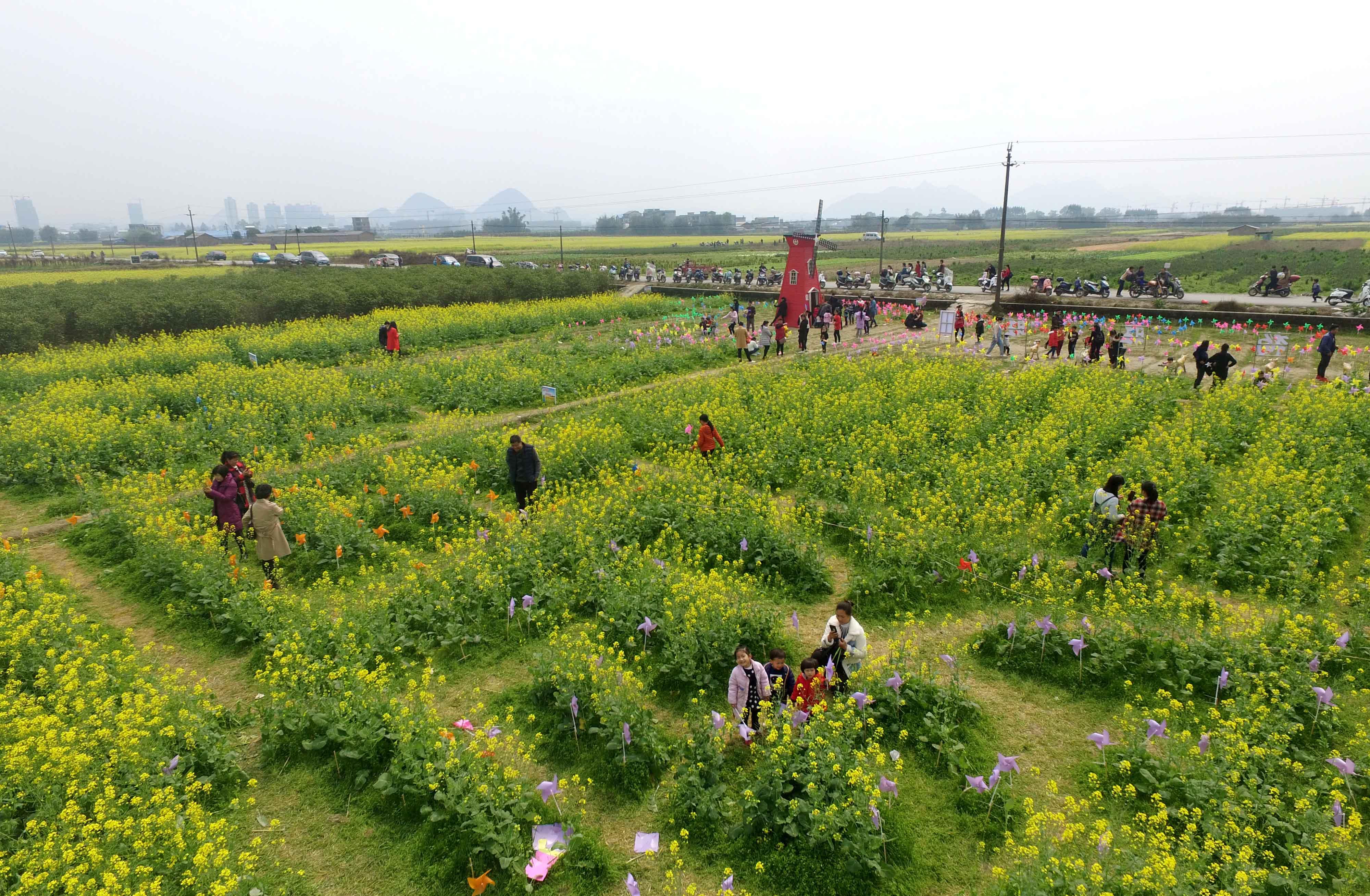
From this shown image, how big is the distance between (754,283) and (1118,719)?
38.0 metres

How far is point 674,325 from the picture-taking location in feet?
91.7

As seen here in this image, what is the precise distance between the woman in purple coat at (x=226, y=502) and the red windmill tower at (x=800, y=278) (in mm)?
21201

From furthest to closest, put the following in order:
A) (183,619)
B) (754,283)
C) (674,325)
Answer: (754,283) < (674,325) < (183,619)

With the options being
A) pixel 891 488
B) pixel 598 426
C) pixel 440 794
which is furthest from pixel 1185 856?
pixel 598 426

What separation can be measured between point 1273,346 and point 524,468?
22.7 meters

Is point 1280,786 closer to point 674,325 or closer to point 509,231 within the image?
point 674,325

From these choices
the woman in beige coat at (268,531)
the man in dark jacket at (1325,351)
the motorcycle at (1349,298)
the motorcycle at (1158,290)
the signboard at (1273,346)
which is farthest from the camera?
the motorcycle at (1158,290)

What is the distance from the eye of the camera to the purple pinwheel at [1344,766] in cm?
531

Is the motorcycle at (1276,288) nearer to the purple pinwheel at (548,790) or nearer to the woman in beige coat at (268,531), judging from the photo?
the purple pinwheel at (548,790)

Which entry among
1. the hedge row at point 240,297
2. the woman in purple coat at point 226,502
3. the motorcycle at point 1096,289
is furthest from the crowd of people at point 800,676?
the motorcycle at point 1096,289

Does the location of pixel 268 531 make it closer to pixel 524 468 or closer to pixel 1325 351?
pixel 524 468

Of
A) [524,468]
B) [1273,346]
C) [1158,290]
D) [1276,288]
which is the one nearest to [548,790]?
[524,468]

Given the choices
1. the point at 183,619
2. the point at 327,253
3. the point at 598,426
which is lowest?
the point at 183,619

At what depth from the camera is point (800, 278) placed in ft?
94.7
